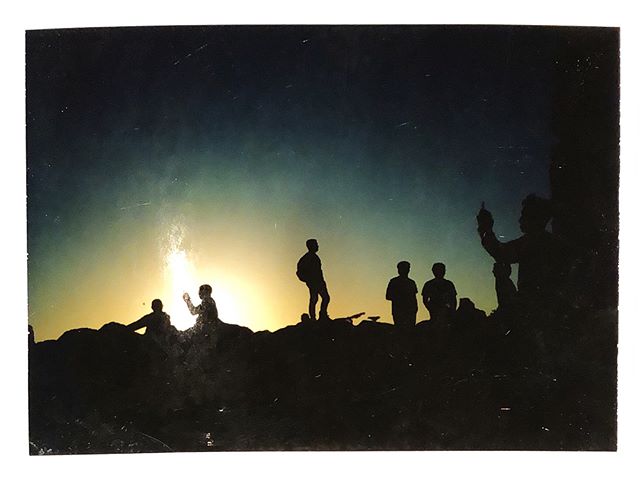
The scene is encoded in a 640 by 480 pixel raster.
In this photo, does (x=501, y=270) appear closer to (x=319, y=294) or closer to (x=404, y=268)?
(x=404, y=268)

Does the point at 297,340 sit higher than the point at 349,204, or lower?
lower

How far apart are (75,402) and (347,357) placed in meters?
1.51

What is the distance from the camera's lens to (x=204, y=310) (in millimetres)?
3695

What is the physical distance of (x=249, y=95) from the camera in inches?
146

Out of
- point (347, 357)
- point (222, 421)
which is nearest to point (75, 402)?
point (222, 421)

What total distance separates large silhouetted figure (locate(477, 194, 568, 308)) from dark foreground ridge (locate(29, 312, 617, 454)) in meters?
0.22

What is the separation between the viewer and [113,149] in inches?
147

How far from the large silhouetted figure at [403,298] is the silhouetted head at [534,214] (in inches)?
26.9

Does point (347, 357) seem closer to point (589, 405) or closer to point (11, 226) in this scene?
point (589, 405)

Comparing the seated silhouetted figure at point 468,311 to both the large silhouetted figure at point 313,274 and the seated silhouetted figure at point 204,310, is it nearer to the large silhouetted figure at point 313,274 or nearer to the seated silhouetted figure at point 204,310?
the large silhouetted figure at point 313,274

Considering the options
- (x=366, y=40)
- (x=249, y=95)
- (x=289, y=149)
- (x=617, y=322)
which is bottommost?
(x=617, y=322)

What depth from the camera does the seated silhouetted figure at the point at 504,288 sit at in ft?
12.1

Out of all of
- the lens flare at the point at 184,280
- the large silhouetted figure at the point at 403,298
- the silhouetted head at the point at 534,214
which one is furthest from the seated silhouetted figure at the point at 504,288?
the lens flare at the point at 184,280

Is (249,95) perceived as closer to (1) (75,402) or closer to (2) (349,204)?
(2) (349,204)
